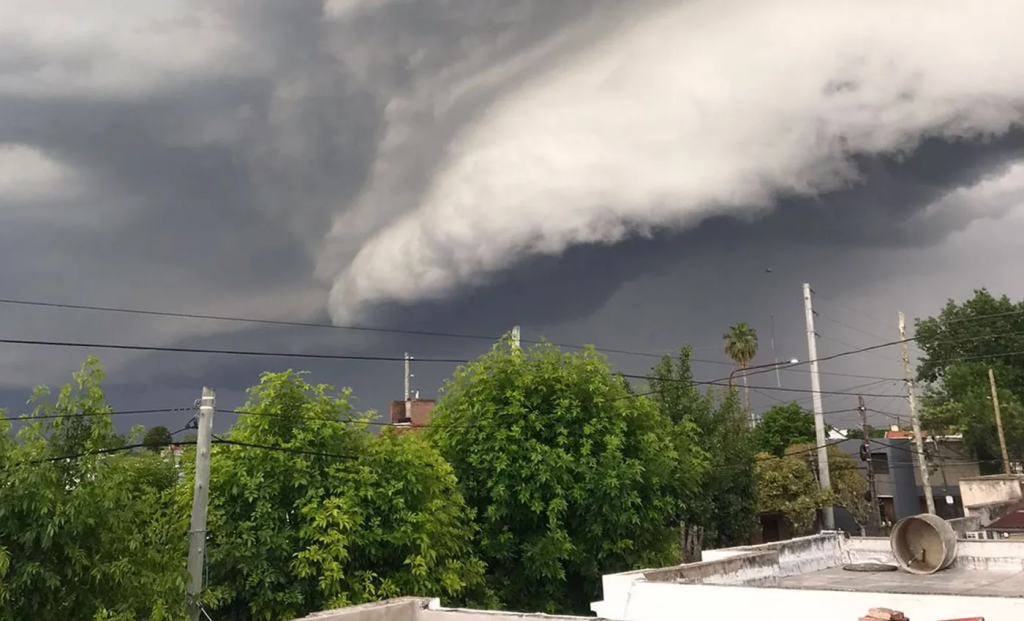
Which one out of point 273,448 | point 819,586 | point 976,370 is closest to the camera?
point 819,586

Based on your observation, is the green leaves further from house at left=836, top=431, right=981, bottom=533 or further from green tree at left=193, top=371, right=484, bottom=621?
green tree at left=193, top=371, right=484, bottom=621

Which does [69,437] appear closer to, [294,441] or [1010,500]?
[294,441]

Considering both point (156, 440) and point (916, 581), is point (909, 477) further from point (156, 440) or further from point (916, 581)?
point (156, 440)

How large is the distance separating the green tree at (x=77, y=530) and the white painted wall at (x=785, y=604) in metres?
6.87

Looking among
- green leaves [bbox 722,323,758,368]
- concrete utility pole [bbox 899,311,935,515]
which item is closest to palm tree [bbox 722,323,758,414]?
green leaves [bbox 722,323,758,368]

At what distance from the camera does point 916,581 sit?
1491 centimetres

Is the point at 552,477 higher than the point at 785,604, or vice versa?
the point at 552,477

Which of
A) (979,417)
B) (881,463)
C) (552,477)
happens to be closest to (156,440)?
(552,477)

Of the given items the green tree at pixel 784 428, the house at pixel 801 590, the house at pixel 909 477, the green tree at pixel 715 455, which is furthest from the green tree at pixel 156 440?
the green tree at pixel 784 428

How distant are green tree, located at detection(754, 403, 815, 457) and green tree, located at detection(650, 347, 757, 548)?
27315mm

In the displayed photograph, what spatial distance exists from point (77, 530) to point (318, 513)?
559cm

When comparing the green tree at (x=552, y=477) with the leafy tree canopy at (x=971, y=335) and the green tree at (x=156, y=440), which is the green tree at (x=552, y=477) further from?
the leafy tree canopy at (x=971, y=335)

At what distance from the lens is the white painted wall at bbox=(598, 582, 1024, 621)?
9242 mm

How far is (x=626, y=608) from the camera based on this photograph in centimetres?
1230
